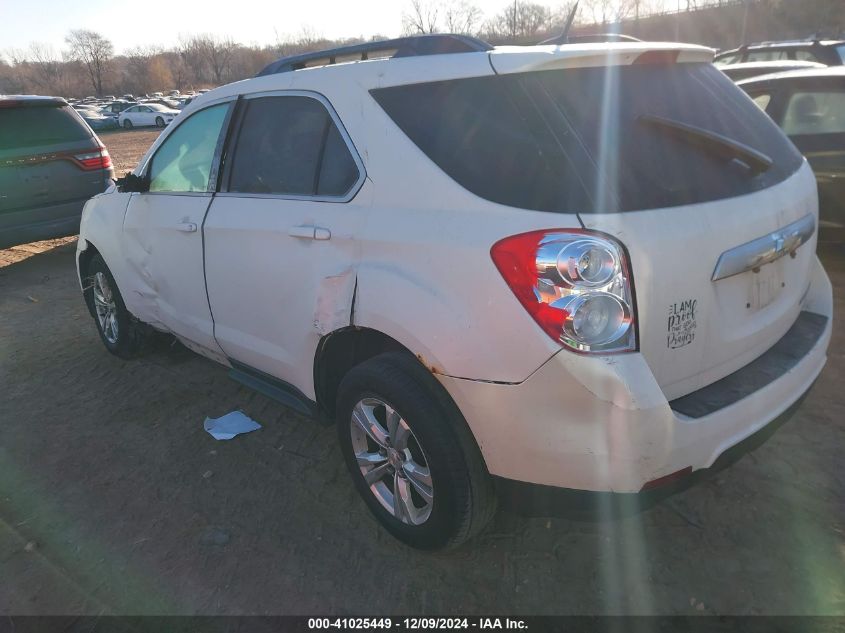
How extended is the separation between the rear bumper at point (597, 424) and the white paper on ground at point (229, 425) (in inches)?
75.3

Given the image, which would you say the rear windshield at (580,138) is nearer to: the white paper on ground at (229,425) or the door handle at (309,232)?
the door handle at (309,232)

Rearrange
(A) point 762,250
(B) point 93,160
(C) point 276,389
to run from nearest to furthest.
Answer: (A) point 762,250, (C) point 276,389, (B) point 93,160

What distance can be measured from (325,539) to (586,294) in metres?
1.60

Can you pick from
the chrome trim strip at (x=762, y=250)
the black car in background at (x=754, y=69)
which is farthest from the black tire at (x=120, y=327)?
the black car in background at (x=754, y=69)

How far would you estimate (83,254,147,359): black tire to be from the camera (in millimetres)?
4477

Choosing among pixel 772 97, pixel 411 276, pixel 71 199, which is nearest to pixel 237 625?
pixel 411 276

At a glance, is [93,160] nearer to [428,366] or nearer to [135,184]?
[135,184]

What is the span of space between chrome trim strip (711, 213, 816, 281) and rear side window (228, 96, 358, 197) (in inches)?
53.6

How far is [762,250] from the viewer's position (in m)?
2.18

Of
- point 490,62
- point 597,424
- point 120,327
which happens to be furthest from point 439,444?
point 120,327

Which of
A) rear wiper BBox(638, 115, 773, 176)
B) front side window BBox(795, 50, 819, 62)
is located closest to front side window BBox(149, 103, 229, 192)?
rear wiper BBox(638, 115, 773, 176)

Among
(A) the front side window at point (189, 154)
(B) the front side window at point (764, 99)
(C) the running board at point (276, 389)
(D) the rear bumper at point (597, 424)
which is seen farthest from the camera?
(B) the front side window at point (764, 99)

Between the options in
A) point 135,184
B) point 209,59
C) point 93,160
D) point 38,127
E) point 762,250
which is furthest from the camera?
point 209,59

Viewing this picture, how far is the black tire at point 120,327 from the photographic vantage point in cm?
448
